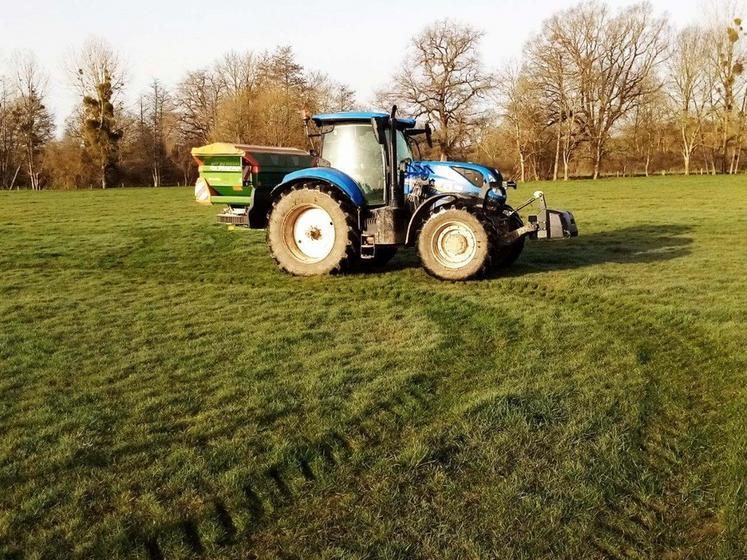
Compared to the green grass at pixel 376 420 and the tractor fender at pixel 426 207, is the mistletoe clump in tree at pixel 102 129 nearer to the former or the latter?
the green grass at pixel 376 420

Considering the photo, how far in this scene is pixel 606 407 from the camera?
444 cm

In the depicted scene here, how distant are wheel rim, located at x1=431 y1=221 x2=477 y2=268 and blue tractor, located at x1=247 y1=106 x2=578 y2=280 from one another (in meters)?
0.01

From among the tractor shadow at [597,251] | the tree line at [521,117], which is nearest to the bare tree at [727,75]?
the tree line at [521,117]

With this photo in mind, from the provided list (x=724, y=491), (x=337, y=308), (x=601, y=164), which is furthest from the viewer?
(x=601, y=164)

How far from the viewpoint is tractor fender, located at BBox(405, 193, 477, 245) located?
8.94 m

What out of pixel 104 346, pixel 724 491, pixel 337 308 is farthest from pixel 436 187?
pixel 724 491

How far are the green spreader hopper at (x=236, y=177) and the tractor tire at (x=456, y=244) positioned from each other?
2888 mm

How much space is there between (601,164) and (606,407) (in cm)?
5238

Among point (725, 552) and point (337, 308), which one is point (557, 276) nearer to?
point (337, 308)

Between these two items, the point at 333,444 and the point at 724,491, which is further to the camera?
the point at 333,444

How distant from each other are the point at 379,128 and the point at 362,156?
0.55 m

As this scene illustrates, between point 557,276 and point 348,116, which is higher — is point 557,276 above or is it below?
below

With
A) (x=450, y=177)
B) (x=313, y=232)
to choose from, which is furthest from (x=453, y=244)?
(x=313, y=232)

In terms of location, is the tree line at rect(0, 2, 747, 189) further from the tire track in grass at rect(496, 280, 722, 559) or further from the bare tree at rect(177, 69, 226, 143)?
the tire track in grass at rect(496, 280, 722, 559)
